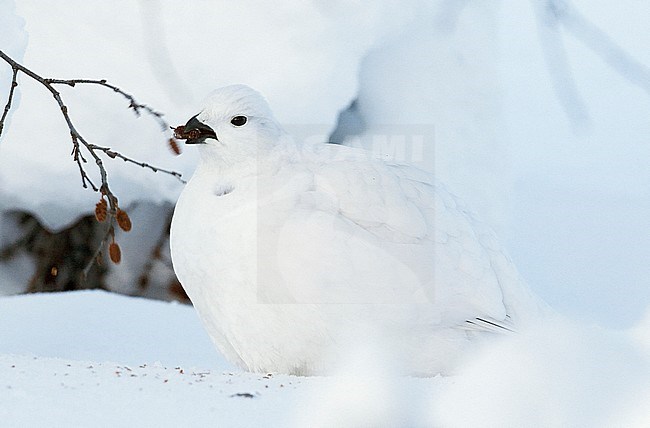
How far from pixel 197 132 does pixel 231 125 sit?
0.08 meters

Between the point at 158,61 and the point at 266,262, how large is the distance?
129 centimetres

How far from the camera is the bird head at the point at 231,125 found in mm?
1857

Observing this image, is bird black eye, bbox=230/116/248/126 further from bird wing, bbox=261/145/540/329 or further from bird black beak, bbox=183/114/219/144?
bird wing, bbox=261/145/540/329

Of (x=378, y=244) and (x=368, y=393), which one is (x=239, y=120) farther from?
(x=368, y=393)

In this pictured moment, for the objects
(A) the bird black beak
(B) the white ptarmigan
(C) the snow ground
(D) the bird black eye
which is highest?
(D) the bird black eye

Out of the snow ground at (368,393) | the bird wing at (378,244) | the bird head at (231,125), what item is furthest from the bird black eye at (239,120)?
the snow ground at (368,393)

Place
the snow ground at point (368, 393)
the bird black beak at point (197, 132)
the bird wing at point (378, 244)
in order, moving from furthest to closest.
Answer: the bird black beak at point (197, 132) → the bird wing at point (378, 244) → the snow ground at point (368, 393)

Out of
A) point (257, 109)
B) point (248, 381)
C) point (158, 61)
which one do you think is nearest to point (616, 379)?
point (248, 381)

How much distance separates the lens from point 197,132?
184 centimetres

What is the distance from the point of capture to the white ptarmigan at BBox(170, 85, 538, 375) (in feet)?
5.63

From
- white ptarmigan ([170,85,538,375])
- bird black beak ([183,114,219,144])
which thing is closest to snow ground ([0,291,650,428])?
white ptarmigan ([170,85,538,375])

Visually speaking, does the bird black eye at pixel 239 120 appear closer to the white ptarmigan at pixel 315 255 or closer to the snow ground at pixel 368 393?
the white ptarmigan at pixel 315 255

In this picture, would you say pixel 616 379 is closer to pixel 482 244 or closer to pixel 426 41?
pixel 482 244

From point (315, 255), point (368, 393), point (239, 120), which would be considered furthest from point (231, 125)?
point (368, 393)
